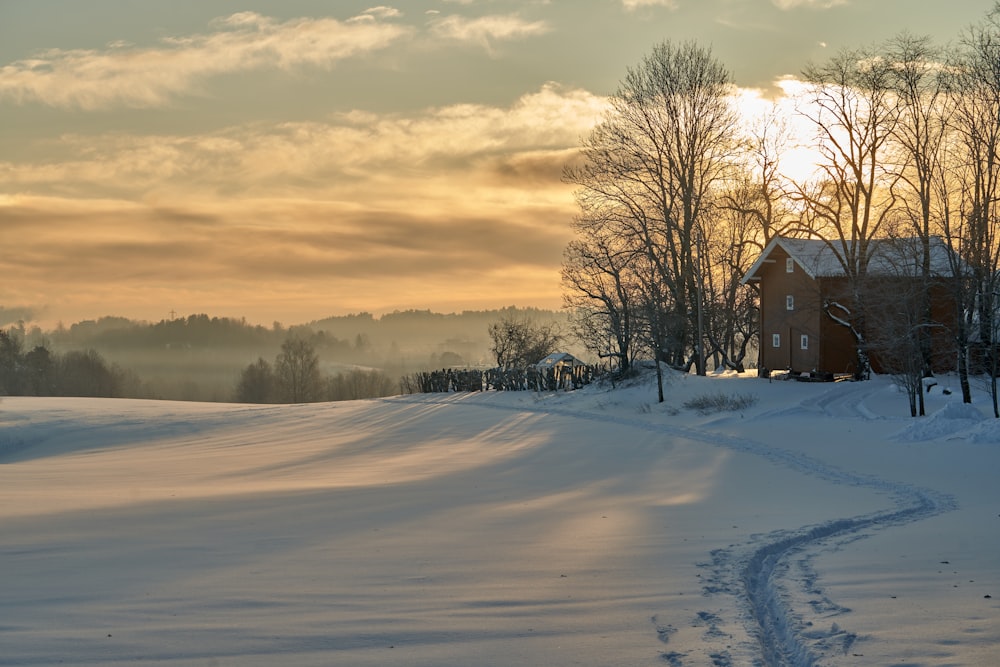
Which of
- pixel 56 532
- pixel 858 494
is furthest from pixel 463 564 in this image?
pixel 858 494

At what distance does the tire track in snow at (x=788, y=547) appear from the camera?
6.54m

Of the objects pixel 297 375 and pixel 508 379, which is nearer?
pixel 508 379

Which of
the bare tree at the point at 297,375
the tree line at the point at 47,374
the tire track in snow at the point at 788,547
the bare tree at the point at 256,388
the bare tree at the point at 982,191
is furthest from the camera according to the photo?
the bare tree at the point at 256,388

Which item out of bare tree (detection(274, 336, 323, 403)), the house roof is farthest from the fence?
bare tree (detection(274, 336, 323, 403))

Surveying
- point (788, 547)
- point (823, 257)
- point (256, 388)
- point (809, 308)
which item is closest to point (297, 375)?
point (256, 388)

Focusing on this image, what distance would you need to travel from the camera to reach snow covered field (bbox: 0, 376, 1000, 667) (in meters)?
6.40

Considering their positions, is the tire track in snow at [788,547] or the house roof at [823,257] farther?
the house roof at [823,257]

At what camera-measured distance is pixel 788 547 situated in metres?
10.0

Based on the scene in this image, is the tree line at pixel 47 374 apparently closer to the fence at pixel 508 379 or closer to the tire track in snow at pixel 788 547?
the fence at pixel 508 379

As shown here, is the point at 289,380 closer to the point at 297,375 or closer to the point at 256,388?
the point at 297,375

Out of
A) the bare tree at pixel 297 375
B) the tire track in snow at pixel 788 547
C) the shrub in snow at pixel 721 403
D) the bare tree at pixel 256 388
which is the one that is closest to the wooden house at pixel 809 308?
the shrub in snow at pixel 721 403

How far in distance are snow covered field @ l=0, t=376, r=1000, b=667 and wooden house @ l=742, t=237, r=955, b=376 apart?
1579cm

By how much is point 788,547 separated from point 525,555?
3.06 metres

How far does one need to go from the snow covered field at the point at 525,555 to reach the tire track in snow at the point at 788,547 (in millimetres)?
36
